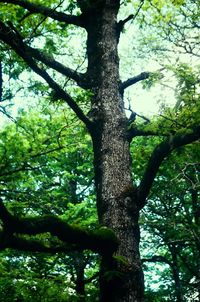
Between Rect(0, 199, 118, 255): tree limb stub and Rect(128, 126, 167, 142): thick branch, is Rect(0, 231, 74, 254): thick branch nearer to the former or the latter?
Rect(0, 199, 118, 255): tree limb stub

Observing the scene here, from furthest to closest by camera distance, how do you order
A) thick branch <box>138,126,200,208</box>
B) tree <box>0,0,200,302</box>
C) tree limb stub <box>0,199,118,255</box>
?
1. thick branch <box>138,126,200,208</box>
2. tree <box>0,0,200,302</box>
3. tree limb stub <box>0,199,118,255</box>

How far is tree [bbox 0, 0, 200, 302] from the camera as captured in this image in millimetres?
4211

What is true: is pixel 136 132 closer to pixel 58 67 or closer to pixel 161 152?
A: pixel 161 152

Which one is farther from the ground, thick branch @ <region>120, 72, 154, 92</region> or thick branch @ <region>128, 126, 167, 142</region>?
thick branch @ <region>120, 72, 154, 92</region>

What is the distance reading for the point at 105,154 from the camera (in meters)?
5.49

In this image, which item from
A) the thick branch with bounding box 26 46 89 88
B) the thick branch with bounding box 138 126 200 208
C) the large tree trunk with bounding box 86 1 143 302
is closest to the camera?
the large tree trunk with bounding box 86 1 143 302

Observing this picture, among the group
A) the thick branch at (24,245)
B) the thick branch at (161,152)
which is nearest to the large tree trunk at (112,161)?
the thick branch at (161,152)

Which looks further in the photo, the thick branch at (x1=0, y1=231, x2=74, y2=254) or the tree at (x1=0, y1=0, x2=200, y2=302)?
the tree at (x1=0, y1=0, x2=200, y2=302)

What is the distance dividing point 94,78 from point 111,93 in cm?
48

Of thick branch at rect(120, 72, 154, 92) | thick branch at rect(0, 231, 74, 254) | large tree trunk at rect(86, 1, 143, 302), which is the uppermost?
thick branch at rect(120, 72, 154, 92)

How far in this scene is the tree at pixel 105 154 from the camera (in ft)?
13.8

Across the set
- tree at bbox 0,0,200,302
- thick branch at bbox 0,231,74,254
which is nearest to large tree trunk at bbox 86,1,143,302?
tree at bbox 0,0,200,302

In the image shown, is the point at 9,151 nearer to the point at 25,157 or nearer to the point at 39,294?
the point at 25,157

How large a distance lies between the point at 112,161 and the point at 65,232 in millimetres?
1645
